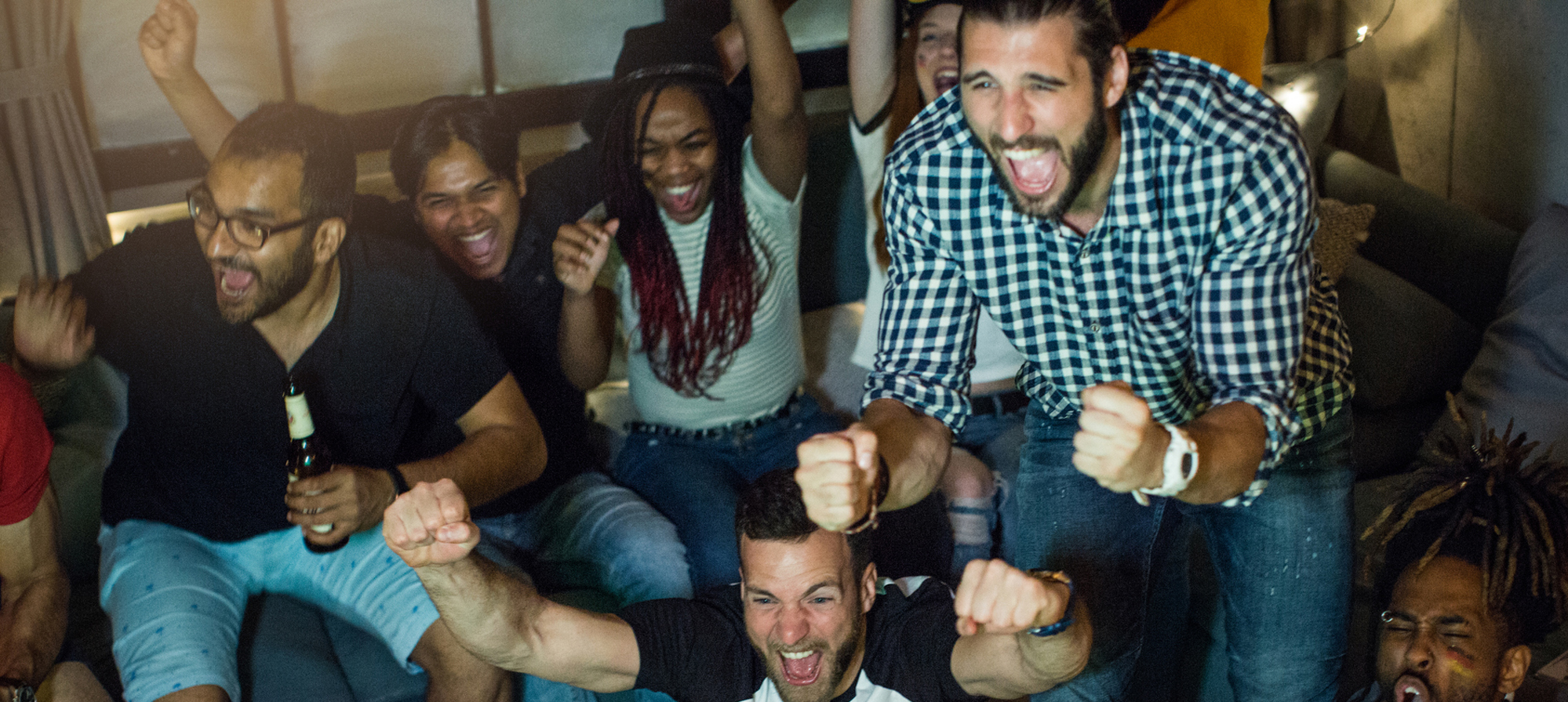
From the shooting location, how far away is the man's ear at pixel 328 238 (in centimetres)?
207

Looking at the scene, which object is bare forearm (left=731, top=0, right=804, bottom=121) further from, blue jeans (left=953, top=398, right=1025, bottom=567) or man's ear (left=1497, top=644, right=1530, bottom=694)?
man's ear (left=1497, top=644, right=1530, bottom=694)

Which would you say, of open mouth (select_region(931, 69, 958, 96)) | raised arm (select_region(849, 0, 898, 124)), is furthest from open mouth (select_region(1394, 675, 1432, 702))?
raised arm (select_region(849, 0, 898, 124))

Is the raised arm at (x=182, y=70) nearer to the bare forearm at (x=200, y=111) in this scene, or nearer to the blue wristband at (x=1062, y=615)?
the bare forearm at (x=200, y=111)

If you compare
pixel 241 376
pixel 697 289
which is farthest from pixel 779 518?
pixel 241 376

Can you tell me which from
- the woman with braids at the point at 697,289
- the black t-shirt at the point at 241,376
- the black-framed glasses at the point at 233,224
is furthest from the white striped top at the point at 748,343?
the black-framed glasses at the point at 233,224

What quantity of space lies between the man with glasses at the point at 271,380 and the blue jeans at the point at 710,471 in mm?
286

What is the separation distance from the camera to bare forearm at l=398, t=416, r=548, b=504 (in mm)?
2043

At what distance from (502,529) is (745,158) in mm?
832

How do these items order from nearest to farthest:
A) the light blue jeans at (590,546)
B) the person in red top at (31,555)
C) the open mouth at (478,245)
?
the person in red top at (31,555) < the light blue jeans at (590,546) < the open mouth at (478,245)

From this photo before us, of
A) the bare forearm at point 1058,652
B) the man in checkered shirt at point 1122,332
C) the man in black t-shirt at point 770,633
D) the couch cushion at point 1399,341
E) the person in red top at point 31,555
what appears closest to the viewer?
the man in checkered shirt at point 1122,332

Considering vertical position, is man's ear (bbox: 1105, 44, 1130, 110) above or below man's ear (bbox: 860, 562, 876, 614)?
above

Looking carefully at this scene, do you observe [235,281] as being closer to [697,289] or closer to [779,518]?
[697,289]

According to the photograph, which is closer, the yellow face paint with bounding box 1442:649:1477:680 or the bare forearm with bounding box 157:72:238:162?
the yellow face paint with bounding box 1442:649:1477:680

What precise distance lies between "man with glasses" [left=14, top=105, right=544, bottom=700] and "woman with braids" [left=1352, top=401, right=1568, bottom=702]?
140 centimetres
